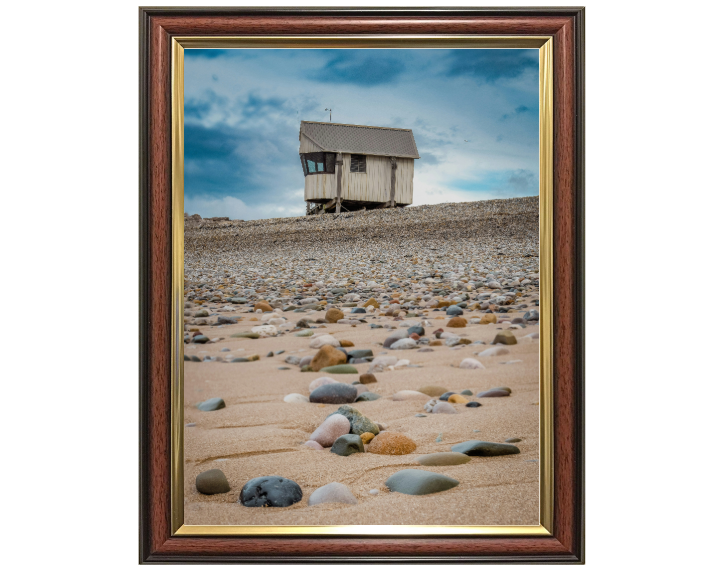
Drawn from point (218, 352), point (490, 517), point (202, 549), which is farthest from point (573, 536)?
point (218, 352)

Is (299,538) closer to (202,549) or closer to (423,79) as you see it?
(202,549)

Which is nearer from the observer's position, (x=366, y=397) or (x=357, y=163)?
(x=366, y=397)

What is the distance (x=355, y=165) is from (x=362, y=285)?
49 centimetres

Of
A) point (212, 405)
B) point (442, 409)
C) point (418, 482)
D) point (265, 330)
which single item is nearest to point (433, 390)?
point (442, 409)

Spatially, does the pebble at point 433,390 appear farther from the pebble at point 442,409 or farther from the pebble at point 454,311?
the pebble at point 454,311

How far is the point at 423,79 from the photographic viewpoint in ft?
5.44

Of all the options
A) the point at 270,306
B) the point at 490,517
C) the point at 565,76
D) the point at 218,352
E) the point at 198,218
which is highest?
the point at 565,76

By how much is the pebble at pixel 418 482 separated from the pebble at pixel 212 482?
0.53 m

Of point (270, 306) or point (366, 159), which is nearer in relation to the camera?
point (270, 306)

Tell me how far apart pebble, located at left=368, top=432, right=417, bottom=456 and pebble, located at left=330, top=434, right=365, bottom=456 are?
0.12 ft

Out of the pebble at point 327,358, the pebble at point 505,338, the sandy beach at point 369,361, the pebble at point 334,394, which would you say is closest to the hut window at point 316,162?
the sandy beach at point 369,361

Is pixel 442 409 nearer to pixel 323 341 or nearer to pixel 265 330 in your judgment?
pixel 323 341

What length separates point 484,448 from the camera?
1601mm

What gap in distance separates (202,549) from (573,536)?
121 cm
